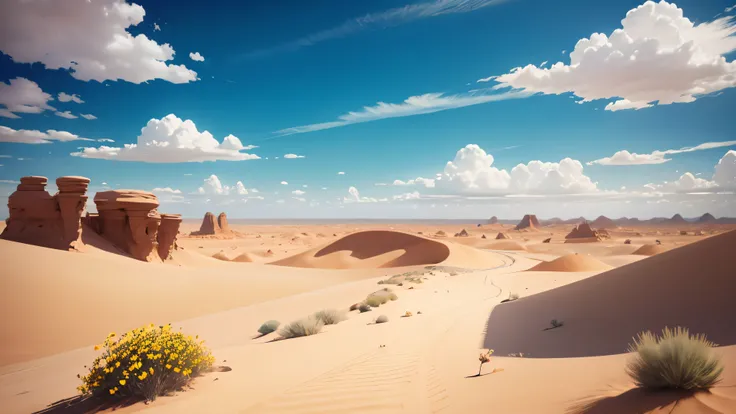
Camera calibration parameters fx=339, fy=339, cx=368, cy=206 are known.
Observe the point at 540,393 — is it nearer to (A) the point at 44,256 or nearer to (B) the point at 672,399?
(B) the point at 672,399

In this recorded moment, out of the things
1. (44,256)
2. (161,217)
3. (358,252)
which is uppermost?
(161,217)

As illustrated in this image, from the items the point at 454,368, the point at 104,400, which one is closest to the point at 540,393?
the point at 454,368

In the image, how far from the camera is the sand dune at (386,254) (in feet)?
157

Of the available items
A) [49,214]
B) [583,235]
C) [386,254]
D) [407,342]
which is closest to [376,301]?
[407,342]

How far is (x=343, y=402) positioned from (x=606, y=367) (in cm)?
402

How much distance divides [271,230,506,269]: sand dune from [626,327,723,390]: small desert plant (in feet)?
134

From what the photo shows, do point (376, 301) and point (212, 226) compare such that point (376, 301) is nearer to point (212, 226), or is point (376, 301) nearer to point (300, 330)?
point (300, 330)

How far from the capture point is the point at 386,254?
171 feet

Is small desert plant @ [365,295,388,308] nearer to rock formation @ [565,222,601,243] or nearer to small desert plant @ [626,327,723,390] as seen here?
small desert plant @ [626,327,723,390]

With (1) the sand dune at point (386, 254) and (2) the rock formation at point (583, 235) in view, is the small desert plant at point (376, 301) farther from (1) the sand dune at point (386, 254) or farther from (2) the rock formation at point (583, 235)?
(2) the rock formation at point (583, 235)

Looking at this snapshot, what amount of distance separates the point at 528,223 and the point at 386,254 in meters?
112

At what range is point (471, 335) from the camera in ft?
30.3

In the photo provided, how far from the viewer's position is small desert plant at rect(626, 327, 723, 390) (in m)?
3.48

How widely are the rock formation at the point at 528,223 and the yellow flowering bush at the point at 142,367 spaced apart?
149 m
